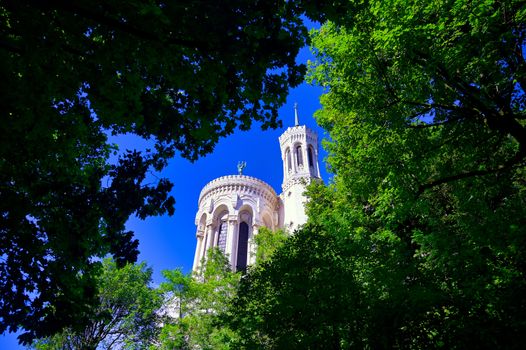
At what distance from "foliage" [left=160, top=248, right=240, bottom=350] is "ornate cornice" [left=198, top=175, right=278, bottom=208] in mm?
17219

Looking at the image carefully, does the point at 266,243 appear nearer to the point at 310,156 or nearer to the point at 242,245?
the point at 242,245

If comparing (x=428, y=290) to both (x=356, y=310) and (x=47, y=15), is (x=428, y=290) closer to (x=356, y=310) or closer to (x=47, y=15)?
(x=356, y=310)

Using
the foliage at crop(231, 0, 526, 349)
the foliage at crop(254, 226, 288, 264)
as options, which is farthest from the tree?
the foliage at crop(254, 226, 288, 264)

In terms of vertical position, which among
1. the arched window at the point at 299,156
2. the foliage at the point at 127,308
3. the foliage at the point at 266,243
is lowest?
the foliage at the point at 127,308

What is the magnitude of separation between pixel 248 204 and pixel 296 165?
667 centimetres

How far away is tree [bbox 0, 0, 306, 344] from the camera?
507 cm

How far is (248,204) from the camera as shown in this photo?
3562 cm

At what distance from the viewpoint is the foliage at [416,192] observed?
22.3ft

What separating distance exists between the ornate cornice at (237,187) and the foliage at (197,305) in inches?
678

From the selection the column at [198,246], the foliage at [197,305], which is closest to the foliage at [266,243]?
the foliage at [197,305]

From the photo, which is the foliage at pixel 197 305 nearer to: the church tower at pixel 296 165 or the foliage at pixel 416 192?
the foliage at pixel 416 192

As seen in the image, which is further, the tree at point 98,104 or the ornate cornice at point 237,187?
the ornate cornice at point 237,187

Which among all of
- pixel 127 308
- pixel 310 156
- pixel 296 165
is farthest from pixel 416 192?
pixel 310 156

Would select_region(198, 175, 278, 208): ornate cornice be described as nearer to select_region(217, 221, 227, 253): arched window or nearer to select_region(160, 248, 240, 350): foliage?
→ select_region(217, 221, 227, 253): arched window
